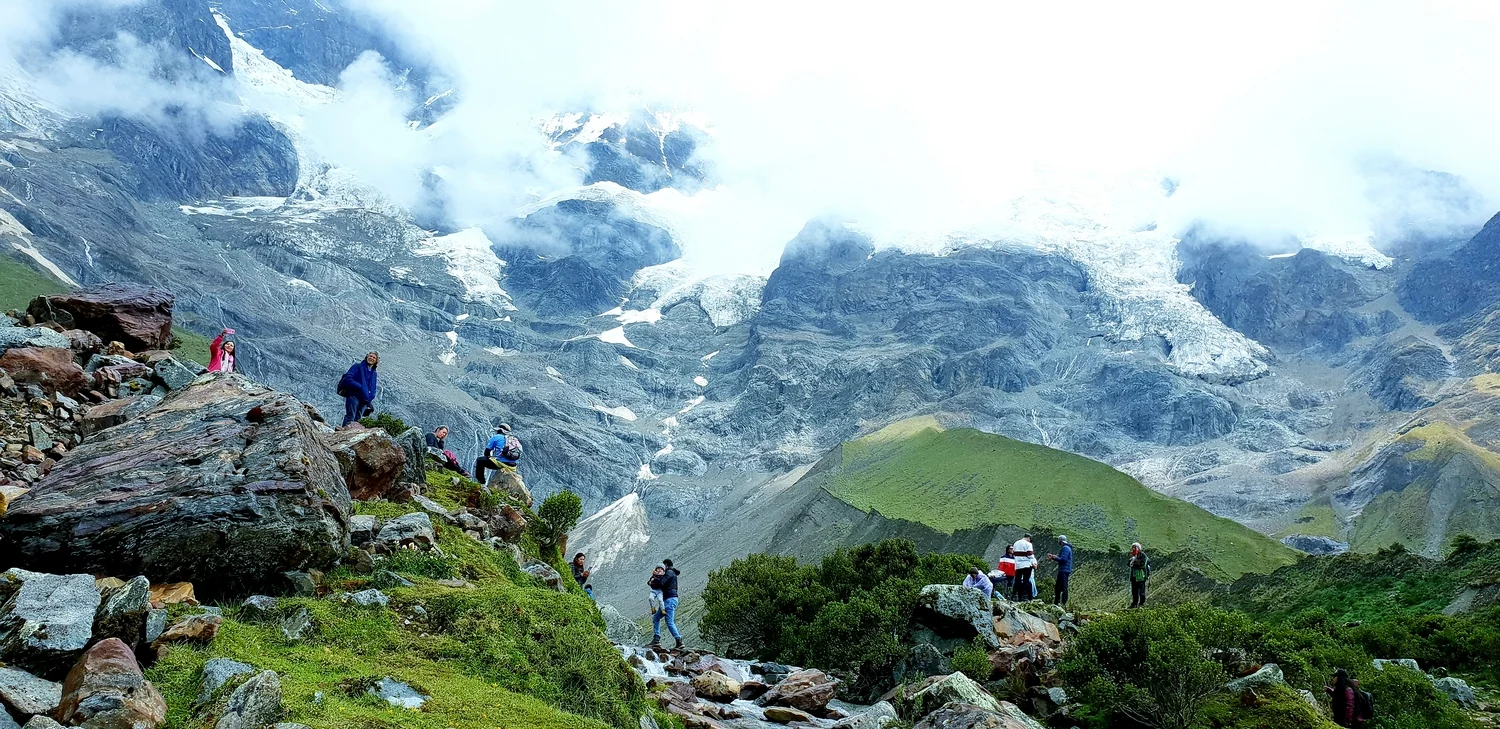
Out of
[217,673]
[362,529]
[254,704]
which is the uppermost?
Answer: [254,704]

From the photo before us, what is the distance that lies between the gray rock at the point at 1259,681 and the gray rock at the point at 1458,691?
29.0 feet

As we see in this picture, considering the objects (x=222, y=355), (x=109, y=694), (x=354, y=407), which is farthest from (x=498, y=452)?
(x=109, y=694)

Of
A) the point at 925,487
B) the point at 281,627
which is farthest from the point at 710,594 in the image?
the point at 925,487

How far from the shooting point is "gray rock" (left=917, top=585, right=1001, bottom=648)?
88.1 ft

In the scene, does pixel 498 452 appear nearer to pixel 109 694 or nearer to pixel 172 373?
pixel 172 373

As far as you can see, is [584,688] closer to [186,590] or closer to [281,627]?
[281,627]

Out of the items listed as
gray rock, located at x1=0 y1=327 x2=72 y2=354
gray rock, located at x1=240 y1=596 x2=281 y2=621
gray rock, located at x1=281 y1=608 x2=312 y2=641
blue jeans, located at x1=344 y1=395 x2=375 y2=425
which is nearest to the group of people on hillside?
blue jeans, located at x1=344 y1=395 x2=375 y2=425

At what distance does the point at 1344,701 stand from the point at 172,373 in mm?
30005

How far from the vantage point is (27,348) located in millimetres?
18547

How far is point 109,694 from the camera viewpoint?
812 centimetres

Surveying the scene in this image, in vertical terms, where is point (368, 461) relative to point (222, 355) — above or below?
below

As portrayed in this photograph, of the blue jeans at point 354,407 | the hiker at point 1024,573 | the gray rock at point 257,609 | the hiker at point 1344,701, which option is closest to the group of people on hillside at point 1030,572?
the hiker at point 1024,573

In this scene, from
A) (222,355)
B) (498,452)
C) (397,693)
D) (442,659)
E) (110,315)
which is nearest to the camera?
(397,693)

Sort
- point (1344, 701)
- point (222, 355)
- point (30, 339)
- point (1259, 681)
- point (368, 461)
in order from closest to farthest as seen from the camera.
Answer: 1. point (1259, 681)
2. point (30, 339)
3. point (1344, 701)
4. point (368, 461)
5. point (222, 355)
